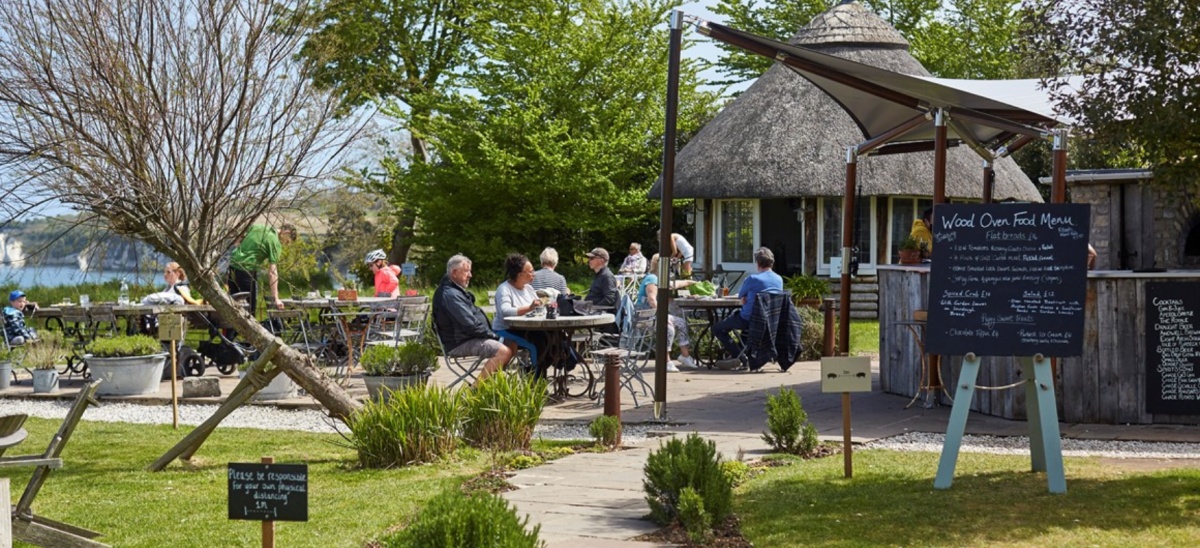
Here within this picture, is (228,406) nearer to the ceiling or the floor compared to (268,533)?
nearer to the ceiling

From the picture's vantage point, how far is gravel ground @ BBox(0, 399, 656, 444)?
1002cm

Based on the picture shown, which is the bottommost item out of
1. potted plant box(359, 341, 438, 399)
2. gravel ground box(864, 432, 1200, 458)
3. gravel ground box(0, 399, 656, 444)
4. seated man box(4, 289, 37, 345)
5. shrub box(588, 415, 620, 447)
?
gravel ground box(0, 399, 656, 444)

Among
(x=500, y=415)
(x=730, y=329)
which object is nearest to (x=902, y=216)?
(x=730, y=329)

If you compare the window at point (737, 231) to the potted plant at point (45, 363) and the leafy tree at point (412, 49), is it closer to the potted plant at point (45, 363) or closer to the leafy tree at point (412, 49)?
the leafy tree at point (412, 49)

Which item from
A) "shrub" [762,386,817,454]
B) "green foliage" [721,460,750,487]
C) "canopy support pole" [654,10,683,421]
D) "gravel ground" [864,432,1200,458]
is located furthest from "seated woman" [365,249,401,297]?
"green foliage" [721,460,750,487]

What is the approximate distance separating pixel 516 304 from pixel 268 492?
6945mm

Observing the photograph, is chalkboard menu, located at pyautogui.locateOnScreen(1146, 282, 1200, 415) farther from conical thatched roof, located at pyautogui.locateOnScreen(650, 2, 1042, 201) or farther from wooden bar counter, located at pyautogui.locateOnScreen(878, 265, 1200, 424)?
conical thatched roof, located at pyautogui.locateOnScreen(650, 2, 1042, 201)

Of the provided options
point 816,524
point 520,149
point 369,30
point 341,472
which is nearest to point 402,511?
point 341,472

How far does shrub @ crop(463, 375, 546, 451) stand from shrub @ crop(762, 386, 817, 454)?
1622 mm

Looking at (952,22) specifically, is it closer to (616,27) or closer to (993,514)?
(616,27)

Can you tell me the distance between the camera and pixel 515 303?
38.1 feet

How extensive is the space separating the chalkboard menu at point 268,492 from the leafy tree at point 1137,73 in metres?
4.79

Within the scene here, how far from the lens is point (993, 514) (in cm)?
652

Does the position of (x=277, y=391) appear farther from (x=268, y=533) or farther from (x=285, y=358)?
(x=268, y=533)
